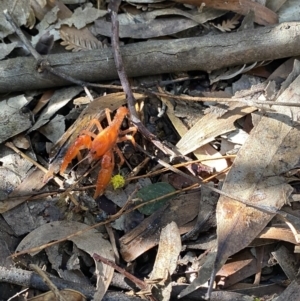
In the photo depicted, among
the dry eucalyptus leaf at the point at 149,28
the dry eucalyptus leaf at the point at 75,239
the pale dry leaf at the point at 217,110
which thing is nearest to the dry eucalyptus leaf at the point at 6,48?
the dry eucalyptus leaf at the point at 149,28

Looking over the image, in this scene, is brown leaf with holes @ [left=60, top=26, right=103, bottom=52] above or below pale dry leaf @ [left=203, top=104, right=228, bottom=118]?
above

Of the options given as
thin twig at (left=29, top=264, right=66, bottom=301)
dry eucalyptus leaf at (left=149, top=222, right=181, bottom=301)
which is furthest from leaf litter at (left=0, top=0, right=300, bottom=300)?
thin twig at (left=29, top=264, right=66, bottom=301)

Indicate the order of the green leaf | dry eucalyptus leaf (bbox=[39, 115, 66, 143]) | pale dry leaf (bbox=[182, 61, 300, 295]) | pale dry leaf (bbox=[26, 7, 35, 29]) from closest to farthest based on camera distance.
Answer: pale dry leaf (bbox=[182, 61, 300, 295]) < the green leaf < dry eucalyptus leaf (bbox=[39, 115, 66, 143]) < pale dry leaf (bbox=[26, 7, 35, 29])

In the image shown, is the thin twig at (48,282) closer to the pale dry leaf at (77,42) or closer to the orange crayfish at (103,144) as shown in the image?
the orange crayfish at (103,144)

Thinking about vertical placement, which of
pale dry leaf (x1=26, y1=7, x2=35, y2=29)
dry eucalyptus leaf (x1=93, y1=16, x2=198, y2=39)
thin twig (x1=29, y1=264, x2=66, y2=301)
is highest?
pale dry leaf (x1=26, y1=7, x2=35, y2=29)

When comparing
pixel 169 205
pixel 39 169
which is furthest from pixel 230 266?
pixel 39 169

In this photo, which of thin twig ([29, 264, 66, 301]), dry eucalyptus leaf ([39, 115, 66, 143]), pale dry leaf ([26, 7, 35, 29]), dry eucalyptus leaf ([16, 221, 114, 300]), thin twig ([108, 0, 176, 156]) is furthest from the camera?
pale dry leaf ([26, 7, 35, 29])

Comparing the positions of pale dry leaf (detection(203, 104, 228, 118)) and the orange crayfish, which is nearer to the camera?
the orange crayfish

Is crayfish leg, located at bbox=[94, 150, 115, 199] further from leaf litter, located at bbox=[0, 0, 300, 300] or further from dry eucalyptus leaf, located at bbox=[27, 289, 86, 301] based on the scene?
dry eucalyptus leaf, located at bbox=[27, 289, 86, 301]
